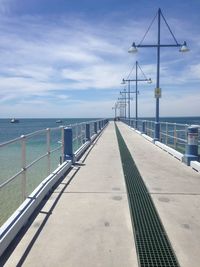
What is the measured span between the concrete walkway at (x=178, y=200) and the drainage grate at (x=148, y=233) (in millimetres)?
103

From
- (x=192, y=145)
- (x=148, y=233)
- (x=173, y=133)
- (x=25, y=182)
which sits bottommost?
(x=148, y=233)

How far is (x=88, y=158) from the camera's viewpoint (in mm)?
11188

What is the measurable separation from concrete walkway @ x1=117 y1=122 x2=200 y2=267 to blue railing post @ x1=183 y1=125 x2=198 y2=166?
0.33 meters

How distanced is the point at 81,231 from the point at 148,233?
0.99m

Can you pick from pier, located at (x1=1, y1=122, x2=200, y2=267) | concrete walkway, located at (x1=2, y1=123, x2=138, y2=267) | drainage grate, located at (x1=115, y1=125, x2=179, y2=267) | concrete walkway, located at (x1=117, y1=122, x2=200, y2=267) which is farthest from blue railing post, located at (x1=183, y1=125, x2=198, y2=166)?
concrete walkway, located at (x1=2, y1=123, x2=138, y2=267)

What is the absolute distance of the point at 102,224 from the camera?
460 centimetres

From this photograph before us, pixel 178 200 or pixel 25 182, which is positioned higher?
pixel 25 182

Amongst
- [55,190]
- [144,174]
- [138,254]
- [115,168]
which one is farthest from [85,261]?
[115,168]

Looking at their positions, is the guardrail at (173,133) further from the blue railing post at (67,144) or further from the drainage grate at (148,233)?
the drainage grate at (148,233)

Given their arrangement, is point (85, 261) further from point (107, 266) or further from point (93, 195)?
point (93, 195)

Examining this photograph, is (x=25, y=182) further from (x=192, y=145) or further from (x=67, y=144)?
(x=192, y=145)

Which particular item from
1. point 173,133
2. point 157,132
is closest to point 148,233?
point 157,132

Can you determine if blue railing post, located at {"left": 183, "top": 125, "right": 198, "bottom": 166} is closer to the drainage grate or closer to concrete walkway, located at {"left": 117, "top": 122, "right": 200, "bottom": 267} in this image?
concrete walkway, located at {"left": 117, "top": 122, "right": 200, "bottom": 267}

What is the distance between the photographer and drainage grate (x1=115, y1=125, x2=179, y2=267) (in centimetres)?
363
